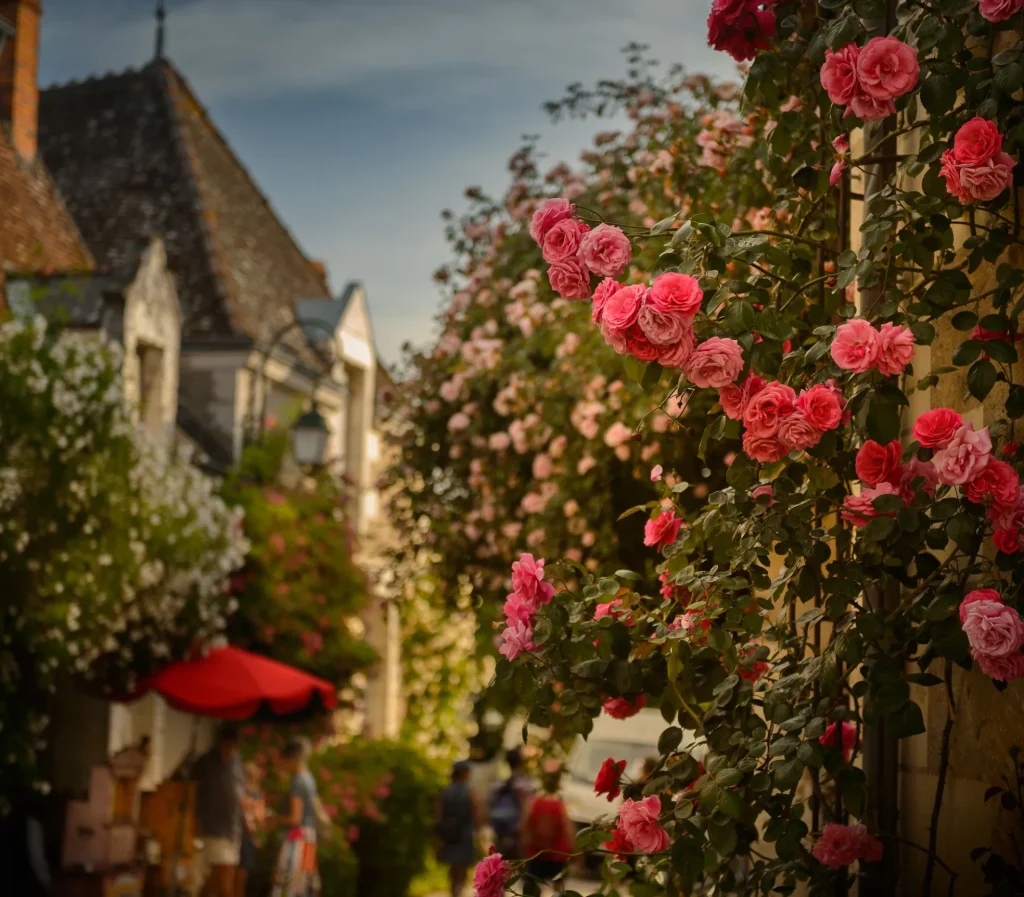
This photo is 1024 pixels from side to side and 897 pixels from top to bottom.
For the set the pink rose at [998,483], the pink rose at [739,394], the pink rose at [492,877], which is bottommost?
the pink rose at [492,877]

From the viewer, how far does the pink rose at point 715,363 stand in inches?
128

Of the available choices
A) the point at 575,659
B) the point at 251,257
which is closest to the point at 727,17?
the point at 575,659

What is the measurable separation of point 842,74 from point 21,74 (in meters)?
16.2

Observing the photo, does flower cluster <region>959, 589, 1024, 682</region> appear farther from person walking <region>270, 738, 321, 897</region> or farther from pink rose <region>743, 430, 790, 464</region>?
person walking <region>270, 738, 321, 897</region>

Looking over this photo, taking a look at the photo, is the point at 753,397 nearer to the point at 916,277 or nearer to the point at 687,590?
the point at 687,590

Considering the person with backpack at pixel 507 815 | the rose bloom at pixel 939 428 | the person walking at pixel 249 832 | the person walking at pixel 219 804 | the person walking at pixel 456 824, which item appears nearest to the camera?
the rose bloom at pixel 939 428

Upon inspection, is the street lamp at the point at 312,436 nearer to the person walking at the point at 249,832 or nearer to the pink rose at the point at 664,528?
the person walking at the point at 249,832

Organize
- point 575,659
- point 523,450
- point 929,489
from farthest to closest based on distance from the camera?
point 523,450 → point 575,659 → point 929,489

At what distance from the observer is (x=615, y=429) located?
25.9 ft

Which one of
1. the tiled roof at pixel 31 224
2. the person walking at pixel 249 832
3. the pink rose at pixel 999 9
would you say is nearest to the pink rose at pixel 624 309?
the pink rose at pixel 999 9

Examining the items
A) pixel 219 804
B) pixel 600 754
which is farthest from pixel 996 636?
pixel 600 754

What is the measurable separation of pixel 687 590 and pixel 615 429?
4.13m

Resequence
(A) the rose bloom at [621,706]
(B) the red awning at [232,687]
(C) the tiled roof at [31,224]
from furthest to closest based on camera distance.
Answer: (C) the tiled roof at [31,224], (B) the red awning at [232,687], (A) the rose bloom at [621,706]

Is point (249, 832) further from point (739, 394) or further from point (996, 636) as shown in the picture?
point (996, 636)
